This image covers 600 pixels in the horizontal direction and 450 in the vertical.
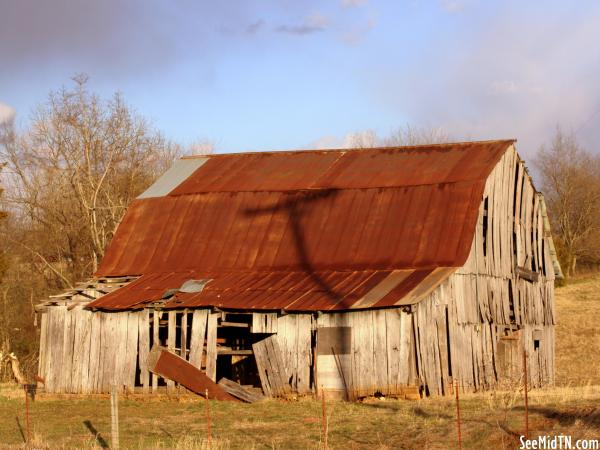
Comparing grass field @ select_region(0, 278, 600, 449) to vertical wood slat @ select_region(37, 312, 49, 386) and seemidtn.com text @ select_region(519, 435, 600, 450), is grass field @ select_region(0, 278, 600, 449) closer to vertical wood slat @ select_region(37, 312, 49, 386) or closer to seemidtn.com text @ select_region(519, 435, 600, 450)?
seemidtn.com text @ select_region(519, 435, 600, 450)

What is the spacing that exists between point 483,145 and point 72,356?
550 inches

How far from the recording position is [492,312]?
27672mm

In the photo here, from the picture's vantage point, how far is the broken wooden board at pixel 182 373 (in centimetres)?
2584

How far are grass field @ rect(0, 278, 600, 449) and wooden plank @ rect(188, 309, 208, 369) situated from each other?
41.6 inches

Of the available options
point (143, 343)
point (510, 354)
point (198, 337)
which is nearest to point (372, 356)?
point (198, 337)

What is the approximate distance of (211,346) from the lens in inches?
1042

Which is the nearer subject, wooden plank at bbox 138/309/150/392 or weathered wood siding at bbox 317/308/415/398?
weathered wood siding at bbox 317/308/415/398

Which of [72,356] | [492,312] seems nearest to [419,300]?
[492,312]

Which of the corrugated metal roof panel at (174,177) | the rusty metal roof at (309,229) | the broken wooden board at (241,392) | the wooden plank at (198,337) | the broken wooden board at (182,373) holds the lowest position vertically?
the broken wooden board at (241,392)

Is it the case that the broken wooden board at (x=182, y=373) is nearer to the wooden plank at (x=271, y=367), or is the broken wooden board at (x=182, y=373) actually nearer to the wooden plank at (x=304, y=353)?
the wooden plank at (x=271, y=367)

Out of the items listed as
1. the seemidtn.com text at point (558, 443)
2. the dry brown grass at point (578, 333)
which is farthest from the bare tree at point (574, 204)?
the seemidtn.com text at point (558, 443)

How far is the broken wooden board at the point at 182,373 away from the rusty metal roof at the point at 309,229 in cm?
146

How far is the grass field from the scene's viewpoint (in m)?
15.9

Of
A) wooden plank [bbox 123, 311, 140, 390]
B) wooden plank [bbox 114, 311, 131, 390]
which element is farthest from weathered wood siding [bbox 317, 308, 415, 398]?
wooden plank [bbox 114, 311, 131, 390]
